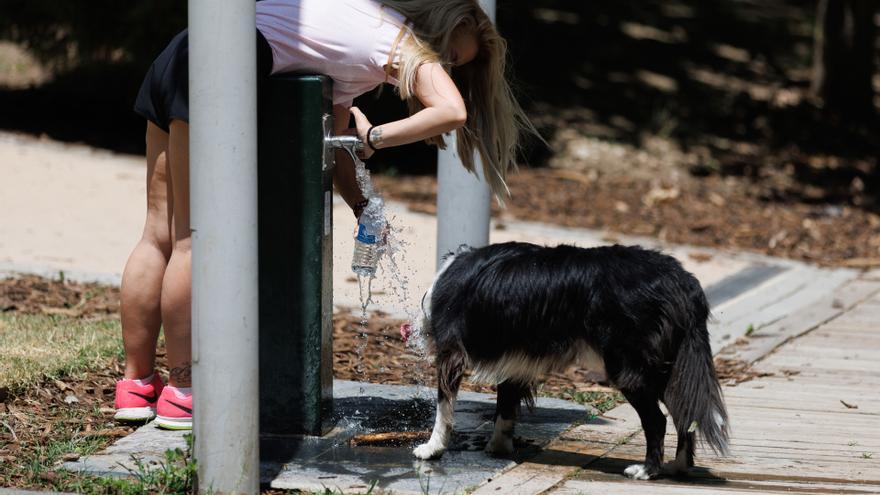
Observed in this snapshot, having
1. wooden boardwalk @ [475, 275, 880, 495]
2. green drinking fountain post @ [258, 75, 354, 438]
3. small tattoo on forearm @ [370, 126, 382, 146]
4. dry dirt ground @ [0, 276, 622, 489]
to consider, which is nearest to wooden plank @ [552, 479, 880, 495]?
wooden boardwalk @ [475, 275, 880, 495]

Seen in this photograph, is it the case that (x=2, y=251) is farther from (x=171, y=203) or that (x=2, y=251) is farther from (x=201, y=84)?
(x=201, y=84)

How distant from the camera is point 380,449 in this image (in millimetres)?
3875

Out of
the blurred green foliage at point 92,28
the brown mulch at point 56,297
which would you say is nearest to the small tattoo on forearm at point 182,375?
the brown mulch at point 56,297

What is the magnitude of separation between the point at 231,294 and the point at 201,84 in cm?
57

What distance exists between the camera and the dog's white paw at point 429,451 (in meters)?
3.72

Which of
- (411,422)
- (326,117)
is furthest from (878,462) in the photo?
(326,117)

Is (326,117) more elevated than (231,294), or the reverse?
(326,117)

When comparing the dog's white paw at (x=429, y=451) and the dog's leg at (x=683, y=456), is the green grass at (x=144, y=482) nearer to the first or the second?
the dog's white paw at (x=429, y=451)

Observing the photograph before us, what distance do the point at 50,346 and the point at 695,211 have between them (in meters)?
6.51

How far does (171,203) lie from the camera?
3.91 metres

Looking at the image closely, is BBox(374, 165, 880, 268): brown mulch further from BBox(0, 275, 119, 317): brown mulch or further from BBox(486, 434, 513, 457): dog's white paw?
BBox(486, 434, 513, 457): dog's white paw

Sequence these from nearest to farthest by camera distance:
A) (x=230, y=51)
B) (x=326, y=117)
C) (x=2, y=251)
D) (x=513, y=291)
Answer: (x=230, y=51) < (x=513, y=291) < (x=326, y=117) < (x=2, y=251)

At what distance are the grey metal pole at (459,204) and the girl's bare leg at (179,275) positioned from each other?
1.50 m

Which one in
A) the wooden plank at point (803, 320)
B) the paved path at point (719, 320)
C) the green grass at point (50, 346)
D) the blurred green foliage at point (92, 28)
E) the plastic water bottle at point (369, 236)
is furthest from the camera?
the blurred green foliage at point (92, 28)
